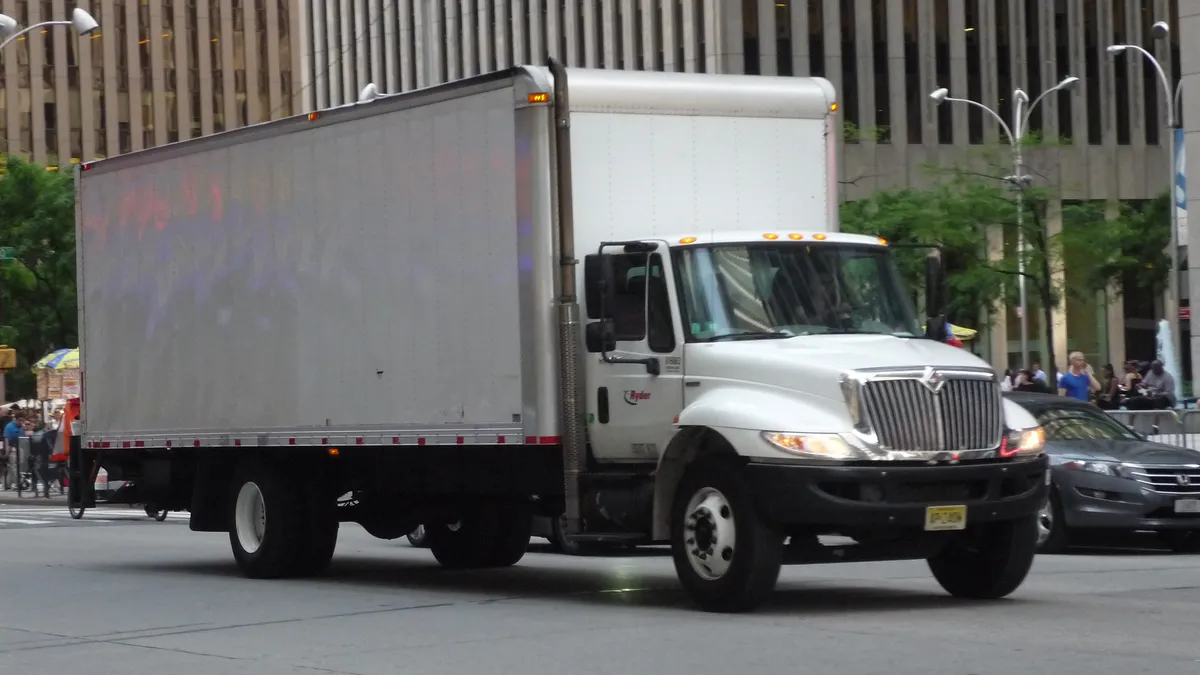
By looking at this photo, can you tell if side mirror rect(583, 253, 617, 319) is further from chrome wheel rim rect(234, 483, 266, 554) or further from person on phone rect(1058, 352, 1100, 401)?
person on phone rect(1058, 352, 1100, 401)

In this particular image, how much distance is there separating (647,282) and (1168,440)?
11.5 m

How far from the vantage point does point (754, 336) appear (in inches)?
497

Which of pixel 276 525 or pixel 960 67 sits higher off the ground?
pixel 960 67

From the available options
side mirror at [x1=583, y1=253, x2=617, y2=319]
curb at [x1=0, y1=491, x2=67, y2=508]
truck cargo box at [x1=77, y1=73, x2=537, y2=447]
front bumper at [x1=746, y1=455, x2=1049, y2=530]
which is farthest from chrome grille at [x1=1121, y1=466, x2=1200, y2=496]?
curb at [x1=0, y1=491, x2=67, y2=508]

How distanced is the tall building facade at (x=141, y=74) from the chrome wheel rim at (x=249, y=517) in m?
77.3

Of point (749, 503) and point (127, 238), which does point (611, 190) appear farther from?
point (127, 238)

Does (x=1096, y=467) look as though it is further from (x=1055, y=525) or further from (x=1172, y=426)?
(x=1172, y=426)

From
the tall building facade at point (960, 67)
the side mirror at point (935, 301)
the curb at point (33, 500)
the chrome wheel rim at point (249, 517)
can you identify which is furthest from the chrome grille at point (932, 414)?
the tall building facade at point (960, 67)

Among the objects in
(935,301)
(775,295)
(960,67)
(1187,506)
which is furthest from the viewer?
(960,67)

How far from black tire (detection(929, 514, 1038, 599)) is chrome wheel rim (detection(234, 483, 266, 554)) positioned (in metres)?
5.73

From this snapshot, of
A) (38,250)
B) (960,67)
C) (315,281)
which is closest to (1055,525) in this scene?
(315,281)

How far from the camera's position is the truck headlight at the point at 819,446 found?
11867mm

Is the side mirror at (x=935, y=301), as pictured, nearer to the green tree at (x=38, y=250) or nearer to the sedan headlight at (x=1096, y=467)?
the sedan headlight at (x=1096, y=467)

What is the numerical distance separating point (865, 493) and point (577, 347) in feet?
7.64
